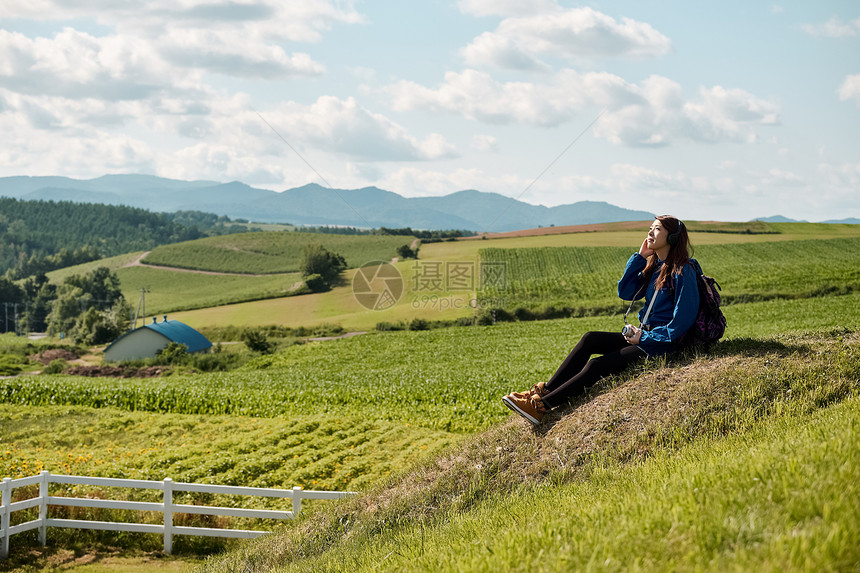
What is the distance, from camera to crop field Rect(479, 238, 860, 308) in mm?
44406

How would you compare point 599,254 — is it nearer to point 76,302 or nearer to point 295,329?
point 295,329

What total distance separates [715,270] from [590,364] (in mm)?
53303

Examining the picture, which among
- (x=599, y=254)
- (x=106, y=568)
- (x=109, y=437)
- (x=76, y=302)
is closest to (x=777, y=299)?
(x=599, y=254)

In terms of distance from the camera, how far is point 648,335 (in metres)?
7.03

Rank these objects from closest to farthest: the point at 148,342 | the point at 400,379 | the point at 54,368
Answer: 1. the point at 400,379
2. the point at 54,368
3. the point at 148,342

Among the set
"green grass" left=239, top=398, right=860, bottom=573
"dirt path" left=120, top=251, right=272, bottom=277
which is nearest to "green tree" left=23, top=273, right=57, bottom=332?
"dirt path" left=120, top=251, right=272, bottom=277

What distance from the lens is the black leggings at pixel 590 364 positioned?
7016 mm

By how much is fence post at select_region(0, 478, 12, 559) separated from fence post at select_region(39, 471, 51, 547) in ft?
1.77

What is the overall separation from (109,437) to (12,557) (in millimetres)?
9397

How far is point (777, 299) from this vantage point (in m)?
40.8

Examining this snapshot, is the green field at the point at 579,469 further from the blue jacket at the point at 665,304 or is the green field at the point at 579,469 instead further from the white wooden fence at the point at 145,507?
the white wooden fence at the point at 145,507

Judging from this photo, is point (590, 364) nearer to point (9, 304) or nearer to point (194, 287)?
point (194, 287)

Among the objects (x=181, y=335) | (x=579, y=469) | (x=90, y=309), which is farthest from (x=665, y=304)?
(x=90, y=309)

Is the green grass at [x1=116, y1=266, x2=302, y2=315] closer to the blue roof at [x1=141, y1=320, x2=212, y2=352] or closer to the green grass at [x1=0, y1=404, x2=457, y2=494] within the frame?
the blue roof at [x1=141, y1=320, x2=212, y2=352]
